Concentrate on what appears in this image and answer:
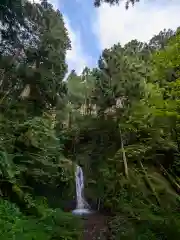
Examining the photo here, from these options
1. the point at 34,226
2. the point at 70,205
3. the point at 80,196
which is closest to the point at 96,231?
the point at 34,226

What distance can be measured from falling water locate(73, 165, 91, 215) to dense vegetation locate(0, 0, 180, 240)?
473 mm

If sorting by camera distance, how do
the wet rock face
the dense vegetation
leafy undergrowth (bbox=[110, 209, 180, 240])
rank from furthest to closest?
the wet rock face
the dense vegetation
leafy undergrowth (bbox=[110, 209, 180, 240])

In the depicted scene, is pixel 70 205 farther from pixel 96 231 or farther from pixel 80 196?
pixel 96 231

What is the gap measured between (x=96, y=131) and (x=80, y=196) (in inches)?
190

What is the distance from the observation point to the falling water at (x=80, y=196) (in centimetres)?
1909

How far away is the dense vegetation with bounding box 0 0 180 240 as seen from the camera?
12.1 metres

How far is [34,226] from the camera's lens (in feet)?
24.4

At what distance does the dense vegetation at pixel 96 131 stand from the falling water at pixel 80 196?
473 millimetres

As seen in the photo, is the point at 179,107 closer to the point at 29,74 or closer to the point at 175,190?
the point at 175,190

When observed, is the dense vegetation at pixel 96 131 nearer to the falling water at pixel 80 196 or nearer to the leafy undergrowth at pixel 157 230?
the leafy undergrowth at pixel 157 230

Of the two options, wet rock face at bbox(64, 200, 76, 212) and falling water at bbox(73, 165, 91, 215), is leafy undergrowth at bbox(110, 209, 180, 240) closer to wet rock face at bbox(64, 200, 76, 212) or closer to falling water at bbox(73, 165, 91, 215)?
falling water at bbox(73, 165, 91, 215)

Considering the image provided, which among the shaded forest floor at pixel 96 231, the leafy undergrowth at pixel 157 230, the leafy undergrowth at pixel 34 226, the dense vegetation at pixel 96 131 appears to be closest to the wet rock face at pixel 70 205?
the dense vegetation at pixel 96 131

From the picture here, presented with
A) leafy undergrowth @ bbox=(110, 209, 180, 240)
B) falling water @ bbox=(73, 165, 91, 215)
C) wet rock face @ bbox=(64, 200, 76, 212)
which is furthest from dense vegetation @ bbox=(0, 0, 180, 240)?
falling water @ bbox=(73, 165, 91, 215)

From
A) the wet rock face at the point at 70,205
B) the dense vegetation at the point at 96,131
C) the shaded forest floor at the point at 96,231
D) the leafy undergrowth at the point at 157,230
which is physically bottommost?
the shaded forest floor at the point at 96,231
